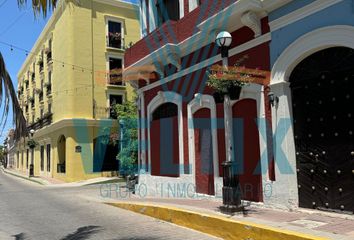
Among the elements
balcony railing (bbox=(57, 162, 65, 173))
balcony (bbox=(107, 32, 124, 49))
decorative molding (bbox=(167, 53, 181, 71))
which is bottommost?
balcony railing (bbox=(57, 162, 65, 173))

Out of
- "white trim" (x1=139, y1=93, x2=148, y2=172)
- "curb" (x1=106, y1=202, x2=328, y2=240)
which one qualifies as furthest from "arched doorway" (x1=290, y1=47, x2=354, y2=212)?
"white trim" (x1=139, y1=93, x2=148, y2=172)

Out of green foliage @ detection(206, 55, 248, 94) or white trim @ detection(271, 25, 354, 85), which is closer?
white trim @ detection(271, 25, 354, 85)

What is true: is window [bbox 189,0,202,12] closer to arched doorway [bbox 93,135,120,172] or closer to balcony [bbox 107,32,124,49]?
arched doorway [bbox 93,135,120,172]

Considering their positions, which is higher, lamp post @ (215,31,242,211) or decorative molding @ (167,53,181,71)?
decorative molding @ (167,53,181,71)

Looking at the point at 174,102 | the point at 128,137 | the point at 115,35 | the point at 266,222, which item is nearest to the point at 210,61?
the point at 174,102

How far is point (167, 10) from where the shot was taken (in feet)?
48.5

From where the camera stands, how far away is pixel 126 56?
648 inches

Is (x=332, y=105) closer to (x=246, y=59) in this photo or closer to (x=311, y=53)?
(x=311, y=53)

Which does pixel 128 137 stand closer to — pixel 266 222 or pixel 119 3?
pixel 119 3

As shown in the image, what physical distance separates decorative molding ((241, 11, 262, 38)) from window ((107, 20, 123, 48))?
70.3ft

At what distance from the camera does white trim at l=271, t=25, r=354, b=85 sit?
24.5 ft

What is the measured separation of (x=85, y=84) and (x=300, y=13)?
21710 mm

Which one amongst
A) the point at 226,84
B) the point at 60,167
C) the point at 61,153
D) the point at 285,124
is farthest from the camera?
the point at 61,153

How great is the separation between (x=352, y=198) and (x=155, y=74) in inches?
353
